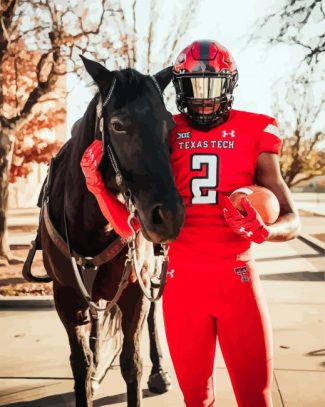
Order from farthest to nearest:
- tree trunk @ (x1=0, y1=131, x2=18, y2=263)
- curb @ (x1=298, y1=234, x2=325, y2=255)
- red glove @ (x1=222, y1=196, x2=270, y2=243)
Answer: curb @ (x1=298, y1=234, x2=325, y2=255), tree trunk @ (x1=0, y1=131, x2=18, y2=263), red glove @ (x1=222, y1=196, x2=270, y2=243)

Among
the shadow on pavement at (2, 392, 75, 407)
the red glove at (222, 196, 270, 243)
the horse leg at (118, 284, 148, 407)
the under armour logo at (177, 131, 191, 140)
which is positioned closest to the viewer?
the red glove at (222, 196, 270, 243)

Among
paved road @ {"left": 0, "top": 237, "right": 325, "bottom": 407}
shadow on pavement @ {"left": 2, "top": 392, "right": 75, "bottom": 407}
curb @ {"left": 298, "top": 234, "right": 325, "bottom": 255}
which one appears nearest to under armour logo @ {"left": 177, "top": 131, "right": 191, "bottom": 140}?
paved road @ {"left": 0, "top": 237, "right": 325, "bottom": 407}

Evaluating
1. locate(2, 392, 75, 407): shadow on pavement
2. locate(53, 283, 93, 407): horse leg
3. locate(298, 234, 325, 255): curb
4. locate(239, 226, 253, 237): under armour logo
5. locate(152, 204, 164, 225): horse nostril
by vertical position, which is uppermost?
locate(152, 204, 164, 225): horse nostril

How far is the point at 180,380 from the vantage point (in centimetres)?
230

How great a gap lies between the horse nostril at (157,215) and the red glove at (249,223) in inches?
10.7

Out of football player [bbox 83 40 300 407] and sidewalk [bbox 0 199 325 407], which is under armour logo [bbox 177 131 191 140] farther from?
sidewalk [bbox 0 199 325 407]

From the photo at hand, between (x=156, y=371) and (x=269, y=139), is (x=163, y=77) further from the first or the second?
(x=156, y=371)

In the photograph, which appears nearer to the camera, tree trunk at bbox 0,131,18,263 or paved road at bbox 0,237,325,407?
paved road at bbox 0,237,325,407

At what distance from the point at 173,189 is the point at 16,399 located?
2670 mm

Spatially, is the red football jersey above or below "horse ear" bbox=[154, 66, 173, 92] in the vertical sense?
below

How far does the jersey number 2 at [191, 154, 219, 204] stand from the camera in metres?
2.16

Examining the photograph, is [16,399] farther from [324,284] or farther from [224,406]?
[324,284]

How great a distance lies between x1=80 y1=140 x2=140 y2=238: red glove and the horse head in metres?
0.06

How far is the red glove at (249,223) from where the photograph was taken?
1.80 meters
